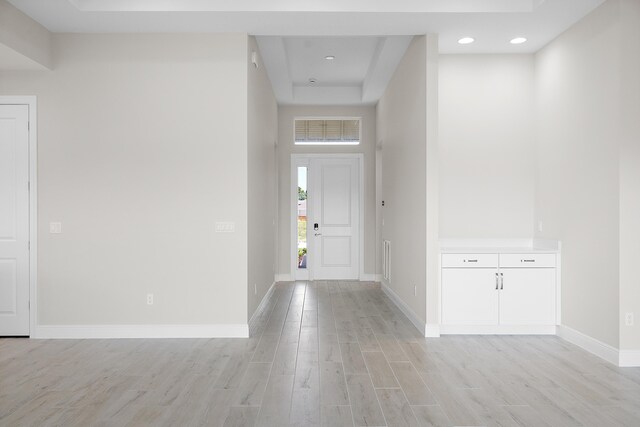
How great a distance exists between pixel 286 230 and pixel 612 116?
5329 millimetres

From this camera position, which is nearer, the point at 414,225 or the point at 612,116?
the point at 612,116

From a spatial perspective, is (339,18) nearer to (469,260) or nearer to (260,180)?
(260,180)

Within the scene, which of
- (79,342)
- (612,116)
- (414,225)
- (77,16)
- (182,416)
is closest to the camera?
(182,416)

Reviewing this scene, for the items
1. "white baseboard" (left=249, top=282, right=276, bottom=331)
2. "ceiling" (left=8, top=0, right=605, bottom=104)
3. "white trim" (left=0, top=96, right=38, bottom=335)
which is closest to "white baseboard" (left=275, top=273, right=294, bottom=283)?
"white baseboard" (left=249, top=282, right=276, bottom=331)

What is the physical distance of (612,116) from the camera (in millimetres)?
3613

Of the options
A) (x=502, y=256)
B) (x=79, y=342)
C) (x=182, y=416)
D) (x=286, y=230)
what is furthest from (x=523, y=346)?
(x=286, y=230)

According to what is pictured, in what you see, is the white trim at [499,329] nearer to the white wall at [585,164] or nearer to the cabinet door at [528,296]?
the cabinet door at [528,296]

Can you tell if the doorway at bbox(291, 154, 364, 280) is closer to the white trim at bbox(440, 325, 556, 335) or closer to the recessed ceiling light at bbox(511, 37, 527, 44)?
the white trim at bbox(440, 325, 556, 335)

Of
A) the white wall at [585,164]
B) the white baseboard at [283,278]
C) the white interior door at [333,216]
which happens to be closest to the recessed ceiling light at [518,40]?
the white wall at [585,164]

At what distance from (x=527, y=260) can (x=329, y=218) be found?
402cm

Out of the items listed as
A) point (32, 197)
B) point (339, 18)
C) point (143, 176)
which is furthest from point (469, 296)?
point (32, 197)

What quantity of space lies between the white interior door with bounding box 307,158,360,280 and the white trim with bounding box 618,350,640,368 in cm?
472

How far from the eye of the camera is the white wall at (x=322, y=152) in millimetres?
7832

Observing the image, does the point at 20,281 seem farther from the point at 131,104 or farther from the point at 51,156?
the point at 131,104
